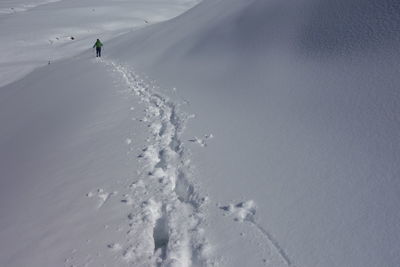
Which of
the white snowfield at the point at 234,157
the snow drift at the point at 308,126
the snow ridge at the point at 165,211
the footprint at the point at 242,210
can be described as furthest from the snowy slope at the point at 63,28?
the footprint at the point at 242,210

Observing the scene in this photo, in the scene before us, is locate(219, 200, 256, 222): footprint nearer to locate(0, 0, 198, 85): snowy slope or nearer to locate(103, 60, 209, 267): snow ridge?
locate(103, 60, 209, 267): snow ridge

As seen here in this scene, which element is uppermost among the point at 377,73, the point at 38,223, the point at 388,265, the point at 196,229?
the point at 377,73

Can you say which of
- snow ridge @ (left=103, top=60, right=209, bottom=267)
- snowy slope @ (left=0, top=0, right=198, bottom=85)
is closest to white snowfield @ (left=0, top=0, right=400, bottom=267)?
snow ridge @ (left=103, top=60, right=209, bottom=267)

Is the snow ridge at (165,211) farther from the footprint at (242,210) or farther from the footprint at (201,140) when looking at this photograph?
the footprint at (242,210)

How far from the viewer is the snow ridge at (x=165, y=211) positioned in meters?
4.29

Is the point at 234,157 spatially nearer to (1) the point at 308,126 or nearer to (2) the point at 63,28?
(1) the point at 308,126

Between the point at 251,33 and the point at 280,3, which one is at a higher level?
the point at 280,3

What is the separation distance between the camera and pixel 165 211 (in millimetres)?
5094

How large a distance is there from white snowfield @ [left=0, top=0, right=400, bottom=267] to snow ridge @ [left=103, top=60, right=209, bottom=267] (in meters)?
0.02

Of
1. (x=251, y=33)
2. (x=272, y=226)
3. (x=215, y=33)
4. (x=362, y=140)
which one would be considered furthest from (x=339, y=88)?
(x=215, y=33)

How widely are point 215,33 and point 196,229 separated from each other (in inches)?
362

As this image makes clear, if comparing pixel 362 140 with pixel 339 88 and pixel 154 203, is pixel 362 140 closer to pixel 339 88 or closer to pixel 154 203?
pixel 339 88

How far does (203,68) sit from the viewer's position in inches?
420

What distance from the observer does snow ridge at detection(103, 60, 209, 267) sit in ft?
14.1
